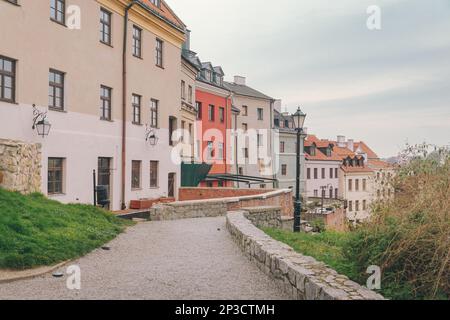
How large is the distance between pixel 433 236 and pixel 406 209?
0.89 metres

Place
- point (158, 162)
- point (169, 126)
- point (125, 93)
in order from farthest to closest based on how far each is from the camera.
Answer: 1. point (169, 126)
2. point (158, 162)
3. point (125, 93)

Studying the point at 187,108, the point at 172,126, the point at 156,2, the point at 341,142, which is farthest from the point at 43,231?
the point at 341,142

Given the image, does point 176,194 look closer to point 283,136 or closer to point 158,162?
point 158,162

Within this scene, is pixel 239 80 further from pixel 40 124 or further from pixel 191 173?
pixel 40 124

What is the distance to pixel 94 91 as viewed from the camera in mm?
16641

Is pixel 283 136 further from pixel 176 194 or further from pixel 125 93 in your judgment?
pixel 125 93

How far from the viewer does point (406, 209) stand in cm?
604

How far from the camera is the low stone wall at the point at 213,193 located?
2214cm

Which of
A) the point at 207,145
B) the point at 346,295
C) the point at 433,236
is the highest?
the point at 207,145

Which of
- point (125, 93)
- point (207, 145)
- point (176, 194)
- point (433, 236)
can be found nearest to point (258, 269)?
point (433, 236)

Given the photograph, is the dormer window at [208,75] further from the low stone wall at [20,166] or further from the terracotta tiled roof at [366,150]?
the terracotta tiled roof at [366,150]

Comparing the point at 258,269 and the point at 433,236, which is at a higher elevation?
the point at 433,236
